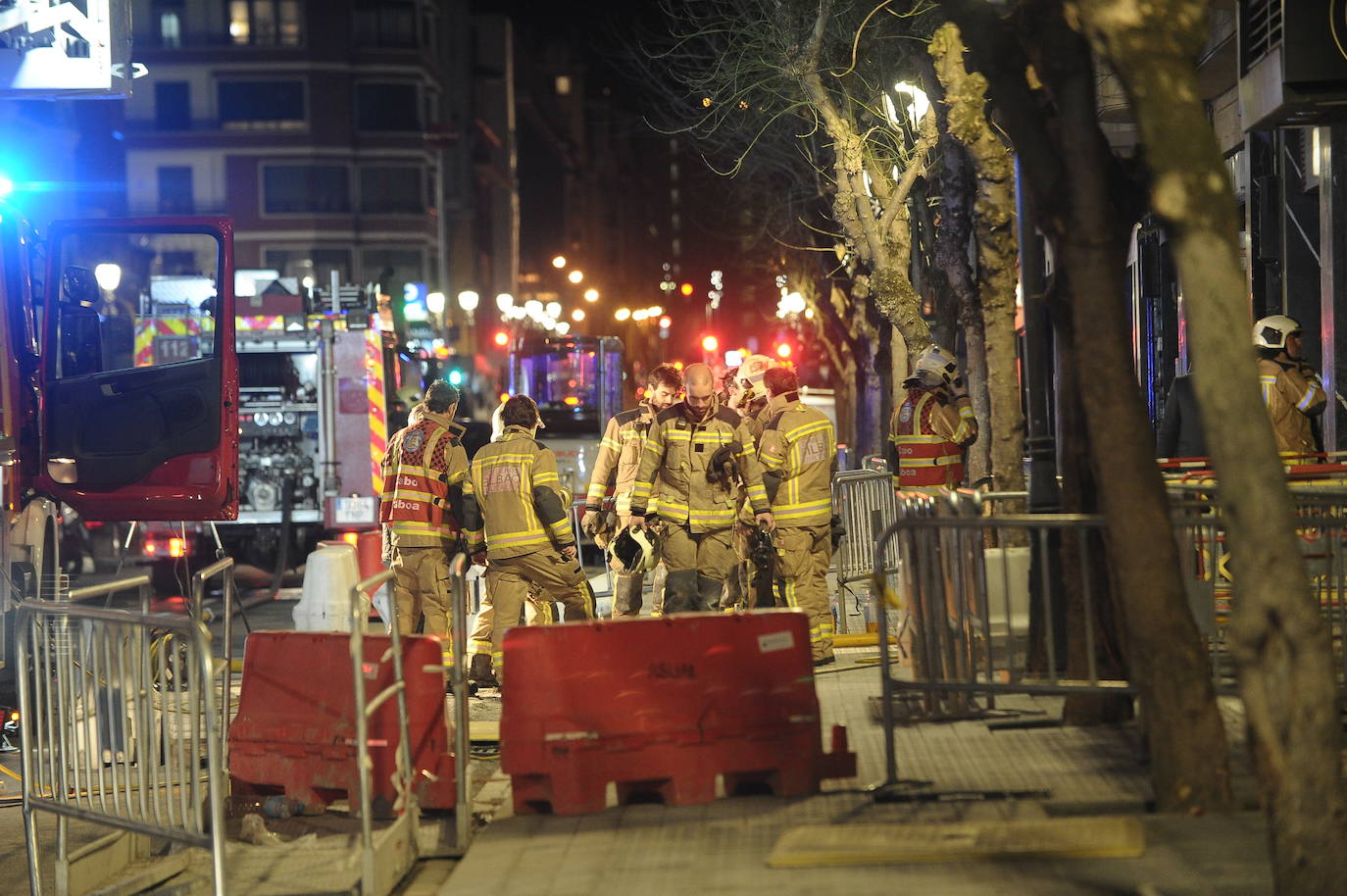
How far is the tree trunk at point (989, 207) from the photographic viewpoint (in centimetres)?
1284

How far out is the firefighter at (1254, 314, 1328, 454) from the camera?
34.0 feet

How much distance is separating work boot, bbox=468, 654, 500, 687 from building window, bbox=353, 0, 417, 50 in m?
58.1

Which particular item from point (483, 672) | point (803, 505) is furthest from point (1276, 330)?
point (483, 672)

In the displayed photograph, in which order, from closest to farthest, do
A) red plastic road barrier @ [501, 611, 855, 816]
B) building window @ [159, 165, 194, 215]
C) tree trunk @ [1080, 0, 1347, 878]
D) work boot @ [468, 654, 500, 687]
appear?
tree trunk @ [1080, 0, 1347, 878]
red plastic road barrier @ [501, 611, 855, 816]
work boot @ [468, 654, 500, 687]
building window @ [159, 165, 194, 215]

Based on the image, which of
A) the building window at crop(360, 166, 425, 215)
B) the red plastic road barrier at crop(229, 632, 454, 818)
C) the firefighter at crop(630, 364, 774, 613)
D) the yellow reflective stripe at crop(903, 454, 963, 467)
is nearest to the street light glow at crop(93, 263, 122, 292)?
the firefighter at crop(630, 364, 774, 613)

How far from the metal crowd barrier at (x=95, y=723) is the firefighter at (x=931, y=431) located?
616cm

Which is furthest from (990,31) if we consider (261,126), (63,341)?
(261,126)

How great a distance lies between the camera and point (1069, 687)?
22.0 ft

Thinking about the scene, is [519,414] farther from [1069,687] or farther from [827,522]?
[1069,687]

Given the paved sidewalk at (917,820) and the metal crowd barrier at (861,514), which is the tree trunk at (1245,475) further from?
the metal crowd barrier at (861,514)

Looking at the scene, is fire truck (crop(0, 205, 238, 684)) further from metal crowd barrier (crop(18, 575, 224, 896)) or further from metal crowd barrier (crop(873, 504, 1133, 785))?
metal crowd barrier (crop(873, 504, 1133, 785))

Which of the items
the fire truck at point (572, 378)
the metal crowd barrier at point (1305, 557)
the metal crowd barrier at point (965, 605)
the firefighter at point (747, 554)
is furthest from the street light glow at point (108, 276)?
the metal crowd barrier at point (1305, 557)

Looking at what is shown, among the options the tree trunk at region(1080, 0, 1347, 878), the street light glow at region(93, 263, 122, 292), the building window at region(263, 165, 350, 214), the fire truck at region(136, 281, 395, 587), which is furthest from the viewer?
the building window at region(263, 165, 350, 214)

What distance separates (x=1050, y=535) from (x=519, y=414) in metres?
3.93
